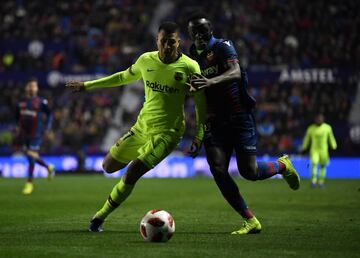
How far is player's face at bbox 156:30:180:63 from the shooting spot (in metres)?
8.41

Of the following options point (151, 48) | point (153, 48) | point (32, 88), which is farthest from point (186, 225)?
point (151, 48)

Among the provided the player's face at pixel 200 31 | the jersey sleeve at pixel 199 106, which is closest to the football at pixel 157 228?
the jersey sleeve at pixel 199 106

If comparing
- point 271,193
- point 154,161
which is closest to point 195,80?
point 154,161

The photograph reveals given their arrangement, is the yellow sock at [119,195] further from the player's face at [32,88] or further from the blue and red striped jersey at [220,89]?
the player's face at [32,88]

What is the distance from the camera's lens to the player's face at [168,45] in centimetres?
841

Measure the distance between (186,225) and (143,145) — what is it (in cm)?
159

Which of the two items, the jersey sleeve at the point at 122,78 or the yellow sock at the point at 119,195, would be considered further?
the jersey sleeve at the point at 122,78

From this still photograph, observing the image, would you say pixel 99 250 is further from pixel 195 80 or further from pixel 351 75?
pixel 351 75

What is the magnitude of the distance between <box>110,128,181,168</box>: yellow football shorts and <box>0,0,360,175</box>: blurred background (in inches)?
705

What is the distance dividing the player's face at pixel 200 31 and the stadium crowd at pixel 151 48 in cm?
1800

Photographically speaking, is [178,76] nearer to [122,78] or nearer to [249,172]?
[122,78]

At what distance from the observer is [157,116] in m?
8.60

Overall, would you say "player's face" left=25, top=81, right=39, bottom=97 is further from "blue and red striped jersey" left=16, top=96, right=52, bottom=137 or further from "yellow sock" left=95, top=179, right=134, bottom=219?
"yellow sock" left=95, top=179, right=134, bottom=219

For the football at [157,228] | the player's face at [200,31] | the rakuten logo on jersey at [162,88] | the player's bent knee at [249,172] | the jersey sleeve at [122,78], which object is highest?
the player's face at [200,31]
